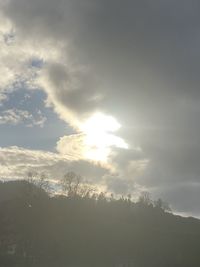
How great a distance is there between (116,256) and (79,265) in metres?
21.6

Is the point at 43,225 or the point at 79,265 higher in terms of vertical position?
the point at 43,225

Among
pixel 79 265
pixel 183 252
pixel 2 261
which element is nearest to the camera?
pixel 2 261

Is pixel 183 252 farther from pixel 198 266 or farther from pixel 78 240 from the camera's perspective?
pixel 78 240

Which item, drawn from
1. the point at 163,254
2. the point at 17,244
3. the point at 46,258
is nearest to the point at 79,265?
the point at 46,258

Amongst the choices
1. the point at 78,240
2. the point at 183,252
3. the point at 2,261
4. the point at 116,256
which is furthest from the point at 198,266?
the point at 2,261

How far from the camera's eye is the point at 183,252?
189 metres

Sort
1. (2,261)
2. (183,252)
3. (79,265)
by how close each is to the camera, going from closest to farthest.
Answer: (2,261) < (79,265) < (183,252)

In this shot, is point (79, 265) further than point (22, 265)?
Yes

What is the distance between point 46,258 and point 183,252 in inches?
2050

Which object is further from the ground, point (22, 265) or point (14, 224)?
point (14, 224)

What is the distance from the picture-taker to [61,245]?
189250 mm

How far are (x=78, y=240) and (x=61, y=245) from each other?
786 cm

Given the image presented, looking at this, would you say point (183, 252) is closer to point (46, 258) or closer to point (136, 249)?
point (136, 249)

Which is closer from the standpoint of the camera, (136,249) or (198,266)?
(198,266)
